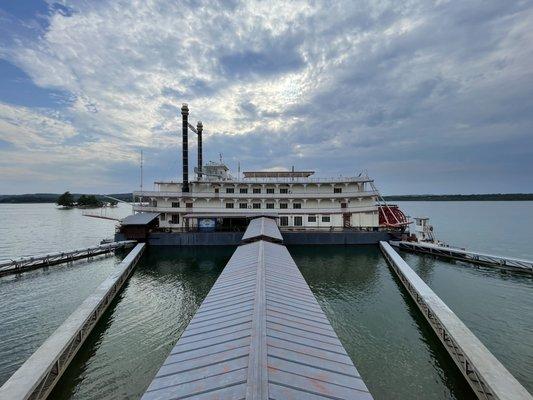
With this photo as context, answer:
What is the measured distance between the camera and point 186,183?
4856cm

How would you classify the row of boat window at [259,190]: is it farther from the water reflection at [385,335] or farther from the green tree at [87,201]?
the green tree at [87,201]

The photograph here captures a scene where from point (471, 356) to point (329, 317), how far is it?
8.32 meters

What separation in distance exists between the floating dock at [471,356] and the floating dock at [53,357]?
16.4 m

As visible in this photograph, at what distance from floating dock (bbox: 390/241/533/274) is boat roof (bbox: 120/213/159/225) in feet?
119

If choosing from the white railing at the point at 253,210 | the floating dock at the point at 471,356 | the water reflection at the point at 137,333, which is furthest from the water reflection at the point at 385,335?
the white railing at the point at 253,210

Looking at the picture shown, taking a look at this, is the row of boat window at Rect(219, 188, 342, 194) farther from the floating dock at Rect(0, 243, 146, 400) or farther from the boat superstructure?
the floating dock at Rect(0, 243, 146, 400)

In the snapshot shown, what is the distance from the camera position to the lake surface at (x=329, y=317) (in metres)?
12.8

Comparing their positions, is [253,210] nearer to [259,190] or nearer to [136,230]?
[259,190]

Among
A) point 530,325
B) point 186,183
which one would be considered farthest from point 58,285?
point 530,325

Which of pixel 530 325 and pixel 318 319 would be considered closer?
pixel 318 319

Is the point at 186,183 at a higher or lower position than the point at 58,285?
higher

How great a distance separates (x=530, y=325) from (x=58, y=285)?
36203mm

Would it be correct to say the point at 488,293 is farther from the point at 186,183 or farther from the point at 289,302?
the point at 186,183

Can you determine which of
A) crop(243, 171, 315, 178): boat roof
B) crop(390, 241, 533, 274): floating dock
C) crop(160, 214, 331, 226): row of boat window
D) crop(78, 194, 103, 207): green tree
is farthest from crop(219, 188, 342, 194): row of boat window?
crop(78, 194, 103, 207): green tree
